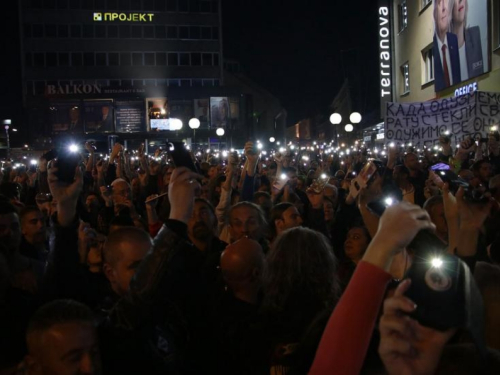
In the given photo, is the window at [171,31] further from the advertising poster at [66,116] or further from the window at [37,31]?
the advertising poster at [66,116]

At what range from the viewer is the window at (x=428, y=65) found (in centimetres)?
2464

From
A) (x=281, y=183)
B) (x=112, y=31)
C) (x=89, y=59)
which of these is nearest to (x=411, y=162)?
(x=281, y=183)

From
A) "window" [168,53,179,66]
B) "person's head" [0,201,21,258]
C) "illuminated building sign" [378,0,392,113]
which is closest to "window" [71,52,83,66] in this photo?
"window" [168,53,179,66]

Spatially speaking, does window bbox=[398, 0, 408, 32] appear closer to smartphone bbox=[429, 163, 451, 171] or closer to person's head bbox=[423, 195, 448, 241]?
person's head bbox=[423, 195, 448, 241]

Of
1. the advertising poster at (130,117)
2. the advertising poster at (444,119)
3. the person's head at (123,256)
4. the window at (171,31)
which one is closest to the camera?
the person's head at (123,256)

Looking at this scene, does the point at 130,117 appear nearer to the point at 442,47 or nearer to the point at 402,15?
the point at 402,15

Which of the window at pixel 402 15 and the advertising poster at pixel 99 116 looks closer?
the window at pixel 402 15

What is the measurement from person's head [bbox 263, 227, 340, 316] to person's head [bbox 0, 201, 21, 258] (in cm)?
209

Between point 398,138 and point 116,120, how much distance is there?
3807 cm

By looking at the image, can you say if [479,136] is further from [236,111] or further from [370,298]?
[236,111]

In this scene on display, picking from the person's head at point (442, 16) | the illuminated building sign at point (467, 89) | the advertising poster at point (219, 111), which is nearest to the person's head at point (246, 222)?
the illuminated building sign at point (467, 89)

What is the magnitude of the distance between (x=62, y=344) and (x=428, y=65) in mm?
24981

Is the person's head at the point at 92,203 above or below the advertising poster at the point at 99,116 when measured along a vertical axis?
below

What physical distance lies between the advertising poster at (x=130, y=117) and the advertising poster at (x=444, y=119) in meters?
36.7
